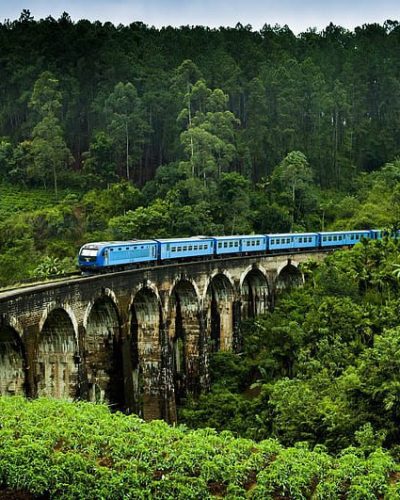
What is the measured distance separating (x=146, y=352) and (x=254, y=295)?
42.7 ft

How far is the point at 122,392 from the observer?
1048 inches

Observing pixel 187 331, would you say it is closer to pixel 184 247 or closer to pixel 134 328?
pixel 184 247

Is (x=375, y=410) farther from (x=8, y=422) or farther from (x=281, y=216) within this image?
(x=281, y=216)

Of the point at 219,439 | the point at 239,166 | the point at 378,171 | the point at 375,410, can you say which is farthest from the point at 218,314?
the point at 378,171

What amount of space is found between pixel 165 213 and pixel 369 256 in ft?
56.5

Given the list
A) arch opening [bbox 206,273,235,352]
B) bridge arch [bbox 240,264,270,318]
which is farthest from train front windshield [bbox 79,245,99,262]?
bridge arch [bbox 240,264,270,318]

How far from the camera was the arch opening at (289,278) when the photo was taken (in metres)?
42.8

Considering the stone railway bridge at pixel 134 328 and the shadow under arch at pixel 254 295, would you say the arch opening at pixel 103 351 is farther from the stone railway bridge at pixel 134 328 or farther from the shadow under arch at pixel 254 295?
the shadow under arch at pixel 254 295

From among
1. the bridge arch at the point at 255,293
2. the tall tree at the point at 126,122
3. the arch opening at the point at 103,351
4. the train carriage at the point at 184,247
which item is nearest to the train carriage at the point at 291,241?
the bridge arch at the point at 255,293

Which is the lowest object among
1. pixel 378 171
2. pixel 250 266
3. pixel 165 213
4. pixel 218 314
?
pixel 218 314

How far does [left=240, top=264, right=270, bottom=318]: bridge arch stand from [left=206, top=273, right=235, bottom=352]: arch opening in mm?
3153

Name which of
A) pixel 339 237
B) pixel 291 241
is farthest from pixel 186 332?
pixel 339 237

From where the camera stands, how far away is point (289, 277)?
4381 centimetres

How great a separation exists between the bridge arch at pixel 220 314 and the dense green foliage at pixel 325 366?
115cm
